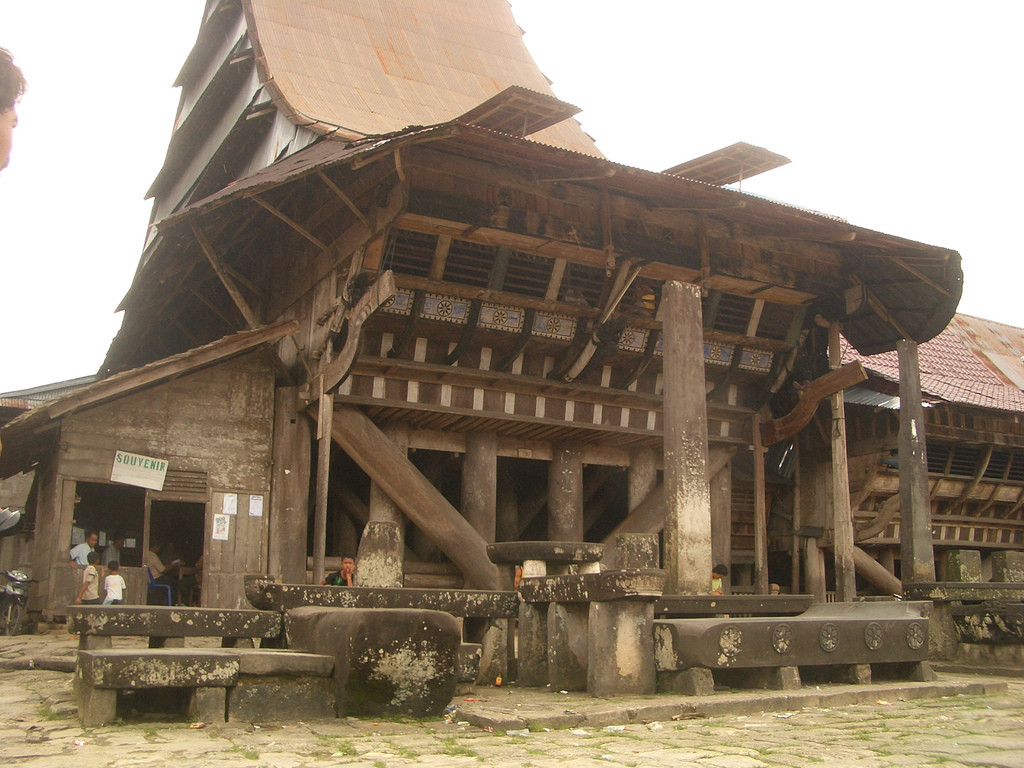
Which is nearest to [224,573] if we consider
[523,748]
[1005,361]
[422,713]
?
[422,713]

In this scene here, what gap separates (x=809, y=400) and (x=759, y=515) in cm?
189

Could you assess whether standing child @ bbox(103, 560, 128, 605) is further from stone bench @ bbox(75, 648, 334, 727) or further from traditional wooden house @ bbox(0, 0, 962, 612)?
stone bench @ bbox(75, 648, 334, 727)

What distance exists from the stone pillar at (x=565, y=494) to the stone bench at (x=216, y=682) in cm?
782

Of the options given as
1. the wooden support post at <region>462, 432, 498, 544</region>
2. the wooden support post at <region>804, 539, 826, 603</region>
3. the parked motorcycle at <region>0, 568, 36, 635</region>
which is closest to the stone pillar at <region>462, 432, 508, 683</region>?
the wooden support post at <region>462, 432, 498, 544</region>

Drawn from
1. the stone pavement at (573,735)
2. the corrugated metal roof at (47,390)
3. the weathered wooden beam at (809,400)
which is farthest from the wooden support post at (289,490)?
the corrugated metal roof at (47,390)

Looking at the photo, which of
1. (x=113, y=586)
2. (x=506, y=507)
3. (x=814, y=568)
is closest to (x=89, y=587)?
(x=113, y=586)

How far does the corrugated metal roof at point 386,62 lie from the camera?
13922 mm

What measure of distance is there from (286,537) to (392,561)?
470cm

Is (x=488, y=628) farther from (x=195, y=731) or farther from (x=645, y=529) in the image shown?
(x=645, y=529)

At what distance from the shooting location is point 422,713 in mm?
6293

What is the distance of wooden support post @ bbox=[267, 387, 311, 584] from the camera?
1258cm

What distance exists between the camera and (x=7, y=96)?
9.02 feet

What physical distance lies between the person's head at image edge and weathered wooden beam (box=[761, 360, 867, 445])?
37.7ft

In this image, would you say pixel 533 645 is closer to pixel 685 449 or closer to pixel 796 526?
pixel 685 449
